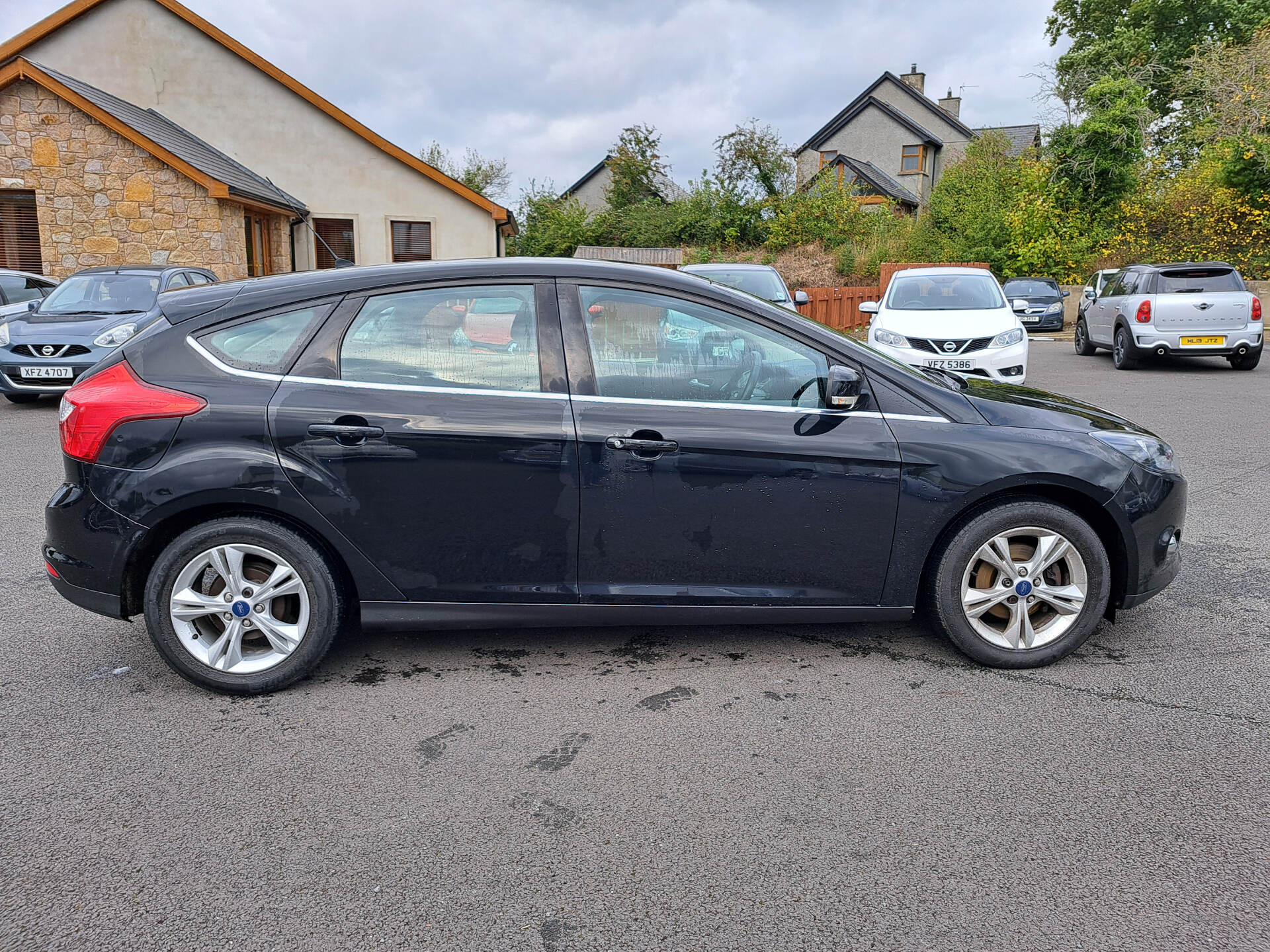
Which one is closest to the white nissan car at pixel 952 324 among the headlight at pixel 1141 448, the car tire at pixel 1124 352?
the car tire at pixel 1124 352

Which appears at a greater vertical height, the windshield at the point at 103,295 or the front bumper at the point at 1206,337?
the windshield at the point at 103,295

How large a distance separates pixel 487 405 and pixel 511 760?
52.0 inches

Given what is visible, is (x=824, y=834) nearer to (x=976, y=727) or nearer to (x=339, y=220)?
(x=976, y=727)

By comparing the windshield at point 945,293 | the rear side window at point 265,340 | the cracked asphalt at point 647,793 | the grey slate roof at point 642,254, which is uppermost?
the grey slate roof at point 642,254

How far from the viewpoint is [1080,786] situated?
3064 millimetres

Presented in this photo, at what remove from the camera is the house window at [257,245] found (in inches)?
850

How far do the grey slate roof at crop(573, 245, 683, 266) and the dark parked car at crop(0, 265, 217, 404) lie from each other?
22233 mm

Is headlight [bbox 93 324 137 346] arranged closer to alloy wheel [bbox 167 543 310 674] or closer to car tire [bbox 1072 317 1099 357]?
alloy wheel [bbox 167 543 310 674]

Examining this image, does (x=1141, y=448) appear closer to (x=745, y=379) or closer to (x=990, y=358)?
(x=745, y=379)

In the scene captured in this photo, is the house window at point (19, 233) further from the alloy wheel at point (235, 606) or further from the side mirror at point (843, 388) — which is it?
the side mirror at point (843, 388)

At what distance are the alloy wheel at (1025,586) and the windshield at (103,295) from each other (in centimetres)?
1119

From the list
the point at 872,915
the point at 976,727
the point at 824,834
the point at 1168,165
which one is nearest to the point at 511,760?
the point at 824,834

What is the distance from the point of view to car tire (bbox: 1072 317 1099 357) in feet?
61.1

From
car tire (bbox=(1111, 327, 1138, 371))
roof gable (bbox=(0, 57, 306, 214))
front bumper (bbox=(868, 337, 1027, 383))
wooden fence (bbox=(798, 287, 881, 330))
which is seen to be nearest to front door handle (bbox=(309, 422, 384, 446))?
front bumper (bbox=(868, 337, 1027, 383))
